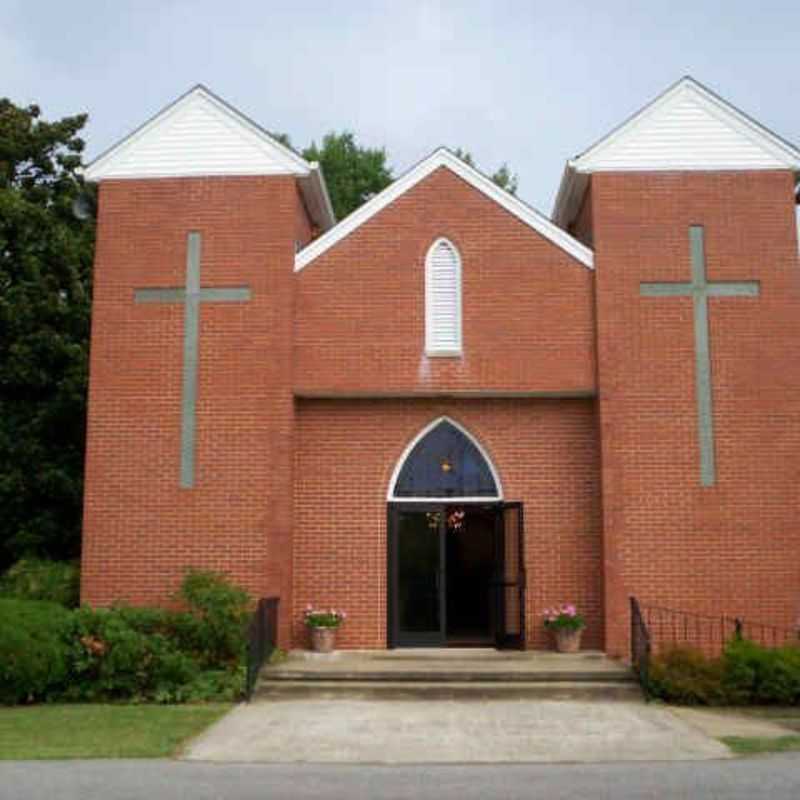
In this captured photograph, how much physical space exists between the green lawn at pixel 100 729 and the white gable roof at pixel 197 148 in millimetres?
8376

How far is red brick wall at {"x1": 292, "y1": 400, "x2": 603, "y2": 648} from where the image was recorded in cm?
1755

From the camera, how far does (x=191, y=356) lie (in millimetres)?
17562

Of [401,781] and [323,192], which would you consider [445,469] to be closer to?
[323,192]

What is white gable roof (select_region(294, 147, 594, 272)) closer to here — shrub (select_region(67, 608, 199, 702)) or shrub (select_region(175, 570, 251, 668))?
shrub (select_region(175, 570, 251, 668))

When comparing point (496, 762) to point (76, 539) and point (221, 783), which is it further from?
point (76, 539)

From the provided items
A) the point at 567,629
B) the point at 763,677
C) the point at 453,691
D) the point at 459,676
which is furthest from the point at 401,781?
the point at 567,629

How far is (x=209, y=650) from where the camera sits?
1566 cm

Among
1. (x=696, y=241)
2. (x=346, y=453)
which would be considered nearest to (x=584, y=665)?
(x=346, y=453)

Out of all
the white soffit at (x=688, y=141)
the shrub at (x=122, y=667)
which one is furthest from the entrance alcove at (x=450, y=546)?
the white soffit at (x=688, y=141)

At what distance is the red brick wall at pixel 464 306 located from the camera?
17547 mm

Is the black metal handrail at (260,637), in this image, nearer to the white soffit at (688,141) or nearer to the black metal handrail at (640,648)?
the black metal handrail at (640,648)

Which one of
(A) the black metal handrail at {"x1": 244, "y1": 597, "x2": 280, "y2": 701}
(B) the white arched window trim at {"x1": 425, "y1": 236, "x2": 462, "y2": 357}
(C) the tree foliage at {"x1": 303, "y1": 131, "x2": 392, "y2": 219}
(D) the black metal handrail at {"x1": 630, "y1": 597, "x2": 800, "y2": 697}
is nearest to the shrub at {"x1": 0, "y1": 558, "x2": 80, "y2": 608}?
(A) the black metal handrail at {"x1": 244, "y1": 597, "x2": 280, "y2": 701}

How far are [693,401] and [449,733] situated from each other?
721 cm

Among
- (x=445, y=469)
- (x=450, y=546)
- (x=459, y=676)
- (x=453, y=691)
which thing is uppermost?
(x=445, y=469)
